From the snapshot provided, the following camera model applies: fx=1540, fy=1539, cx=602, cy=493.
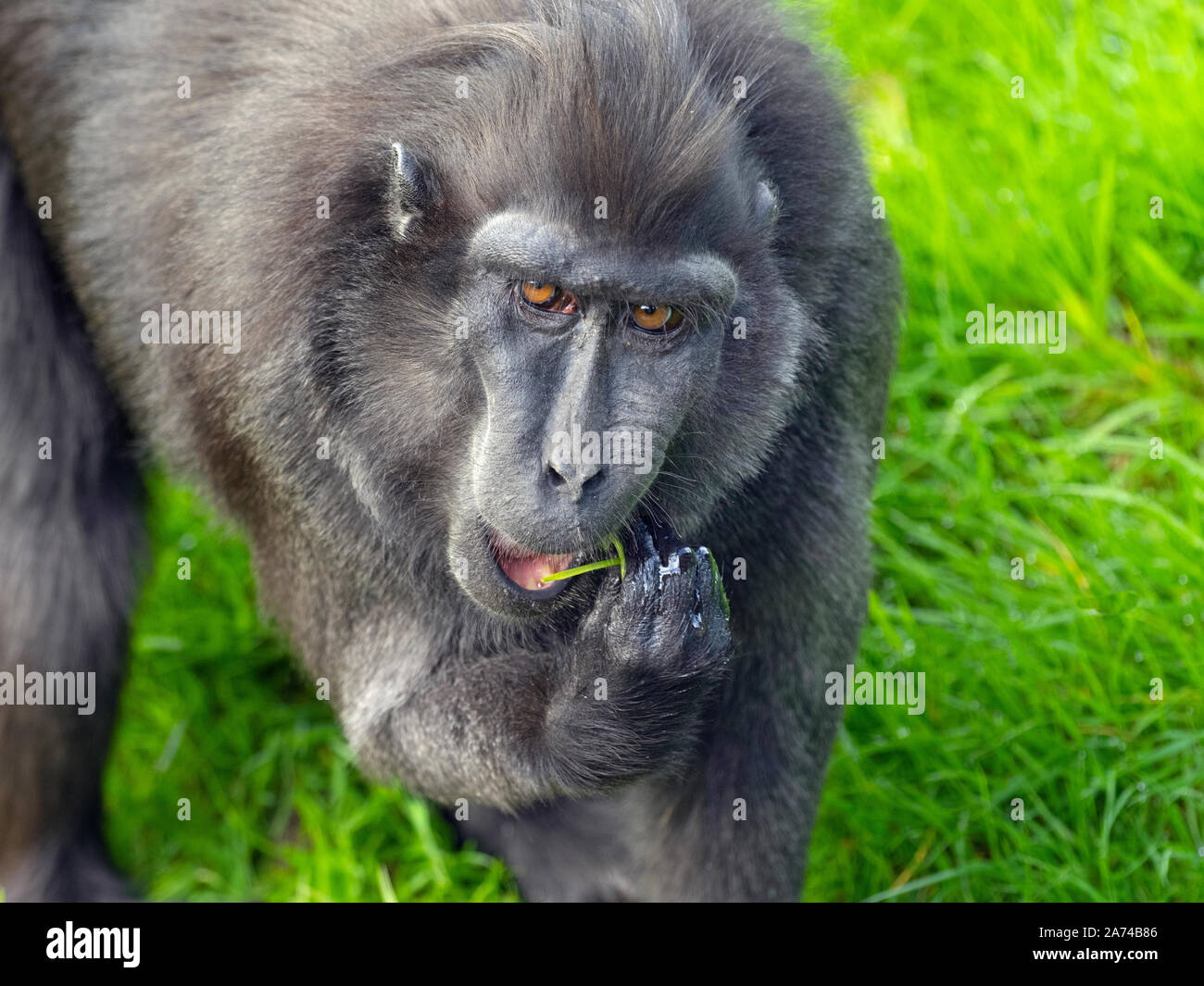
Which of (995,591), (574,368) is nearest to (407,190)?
(574,368)

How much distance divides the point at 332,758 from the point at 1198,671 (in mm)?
3413

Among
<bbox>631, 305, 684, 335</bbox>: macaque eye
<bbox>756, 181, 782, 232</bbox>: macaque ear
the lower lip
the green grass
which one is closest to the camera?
<bbox>631, 305, 684, 335</bbox>: macaque eye

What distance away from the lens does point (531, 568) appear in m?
4.22

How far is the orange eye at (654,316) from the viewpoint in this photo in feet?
12.7

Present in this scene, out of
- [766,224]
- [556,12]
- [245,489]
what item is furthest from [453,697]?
[556,12]

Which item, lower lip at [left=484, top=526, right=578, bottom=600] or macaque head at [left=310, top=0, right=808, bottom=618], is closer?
macaque head at [left=310, top=0, right=808, bottom=618]

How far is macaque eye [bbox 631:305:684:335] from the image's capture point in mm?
3879

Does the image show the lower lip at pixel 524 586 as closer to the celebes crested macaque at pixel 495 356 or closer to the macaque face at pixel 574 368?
the celebes crested macaque at pixel 495 356

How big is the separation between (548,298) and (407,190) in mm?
467

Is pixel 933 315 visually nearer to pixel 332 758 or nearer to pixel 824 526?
pixel 824 526

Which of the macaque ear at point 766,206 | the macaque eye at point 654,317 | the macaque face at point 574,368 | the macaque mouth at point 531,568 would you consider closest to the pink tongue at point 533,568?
the macaque mouth at point 531,568

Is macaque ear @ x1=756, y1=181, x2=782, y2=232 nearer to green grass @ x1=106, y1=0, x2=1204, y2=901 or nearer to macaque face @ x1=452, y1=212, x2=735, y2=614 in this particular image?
macaque face @ x1=452, y1=212, x2=735, y2=614

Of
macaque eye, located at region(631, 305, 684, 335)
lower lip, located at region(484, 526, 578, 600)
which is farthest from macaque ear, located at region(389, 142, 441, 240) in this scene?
lower lip, located at region(484, 526, 578, 600)

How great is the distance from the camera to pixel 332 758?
6438 mm
